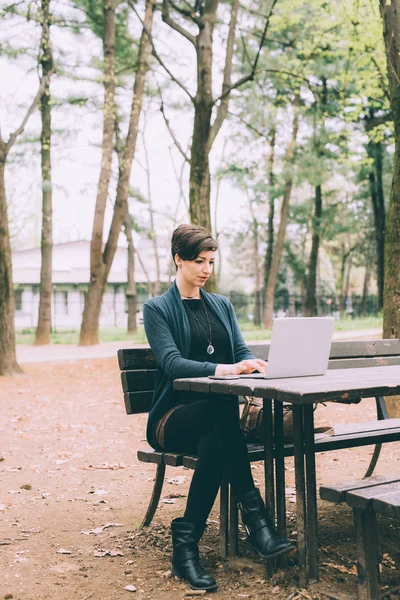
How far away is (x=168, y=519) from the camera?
15.1ft

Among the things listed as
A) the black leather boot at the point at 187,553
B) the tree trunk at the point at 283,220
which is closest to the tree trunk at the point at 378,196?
the tree trunk at the point at 283,220

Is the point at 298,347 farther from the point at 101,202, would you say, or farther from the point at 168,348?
the point at 101,202

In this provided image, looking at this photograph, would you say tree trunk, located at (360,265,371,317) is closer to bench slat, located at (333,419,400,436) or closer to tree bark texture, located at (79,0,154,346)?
tree bark texture, located at (79,0,154,346)

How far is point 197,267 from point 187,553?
145cm

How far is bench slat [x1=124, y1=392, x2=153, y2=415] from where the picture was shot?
4.30m

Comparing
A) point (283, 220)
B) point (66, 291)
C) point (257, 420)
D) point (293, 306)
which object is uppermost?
point (283, 220)

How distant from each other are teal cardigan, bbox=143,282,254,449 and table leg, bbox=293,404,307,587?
521mm

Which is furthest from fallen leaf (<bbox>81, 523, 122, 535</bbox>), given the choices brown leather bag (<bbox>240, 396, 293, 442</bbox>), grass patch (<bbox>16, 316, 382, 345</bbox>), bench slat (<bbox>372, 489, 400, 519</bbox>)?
grass patch (<bbox>16, 316, 382, 345</bbox>)

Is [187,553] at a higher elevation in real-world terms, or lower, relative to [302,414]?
lower

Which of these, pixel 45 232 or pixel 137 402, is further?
pixel 45 232

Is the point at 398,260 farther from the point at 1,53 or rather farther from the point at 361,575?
the point at 1,53

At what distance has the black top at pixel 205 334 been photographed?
399cm

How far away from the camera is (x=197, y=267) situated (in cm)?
397

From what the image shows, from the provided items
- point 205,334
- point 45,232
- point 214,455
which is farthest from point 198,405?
point 45,232
